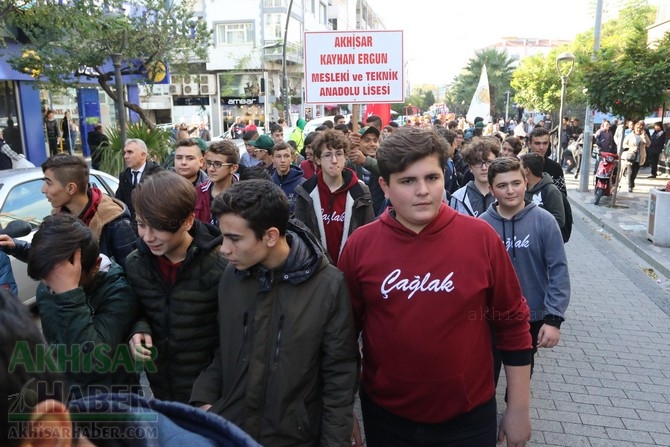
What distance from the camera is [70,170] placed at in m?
3.52

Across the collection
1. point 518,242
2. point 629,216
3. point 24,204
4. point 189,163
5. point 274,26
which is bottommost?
point 629,216

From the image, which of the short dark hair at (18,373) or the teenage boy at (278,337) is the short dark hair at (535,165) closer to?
the teenage boy at (278,337)

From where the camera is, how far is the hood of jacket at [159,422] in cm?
109

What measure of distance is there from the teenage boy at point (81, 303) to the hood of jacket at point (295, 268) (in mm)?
611

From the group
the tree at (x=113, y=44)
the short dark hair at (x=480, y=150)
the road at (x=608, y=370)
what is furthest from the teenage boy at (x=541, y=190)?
the tree at (x=113, y=44)

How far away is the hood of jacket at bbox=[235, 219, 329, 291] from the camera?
2.11 m

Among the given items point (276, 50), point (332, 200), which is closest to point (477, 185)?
point (332, 200)

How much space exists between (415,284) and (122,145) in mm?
10098

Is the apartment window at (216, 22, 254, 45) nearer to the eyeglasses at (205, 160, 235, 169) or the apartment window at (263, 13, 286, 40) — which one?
the apartment window at (263, 13, 286, 40)

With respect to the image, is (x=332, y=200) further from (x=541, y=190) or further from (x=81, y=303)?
(x=81, y=303)

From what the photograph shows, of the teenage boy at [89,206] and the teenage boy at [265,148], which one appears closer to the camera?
the teenage boy at [89,206]

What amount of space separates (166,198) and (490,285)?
1.41 metres

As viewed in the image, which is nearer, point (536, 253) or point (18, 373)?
point (18, 373)

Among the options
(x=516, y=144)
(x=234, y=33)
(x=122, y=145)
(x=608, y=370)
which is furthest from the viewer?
(x=234, y=33)
